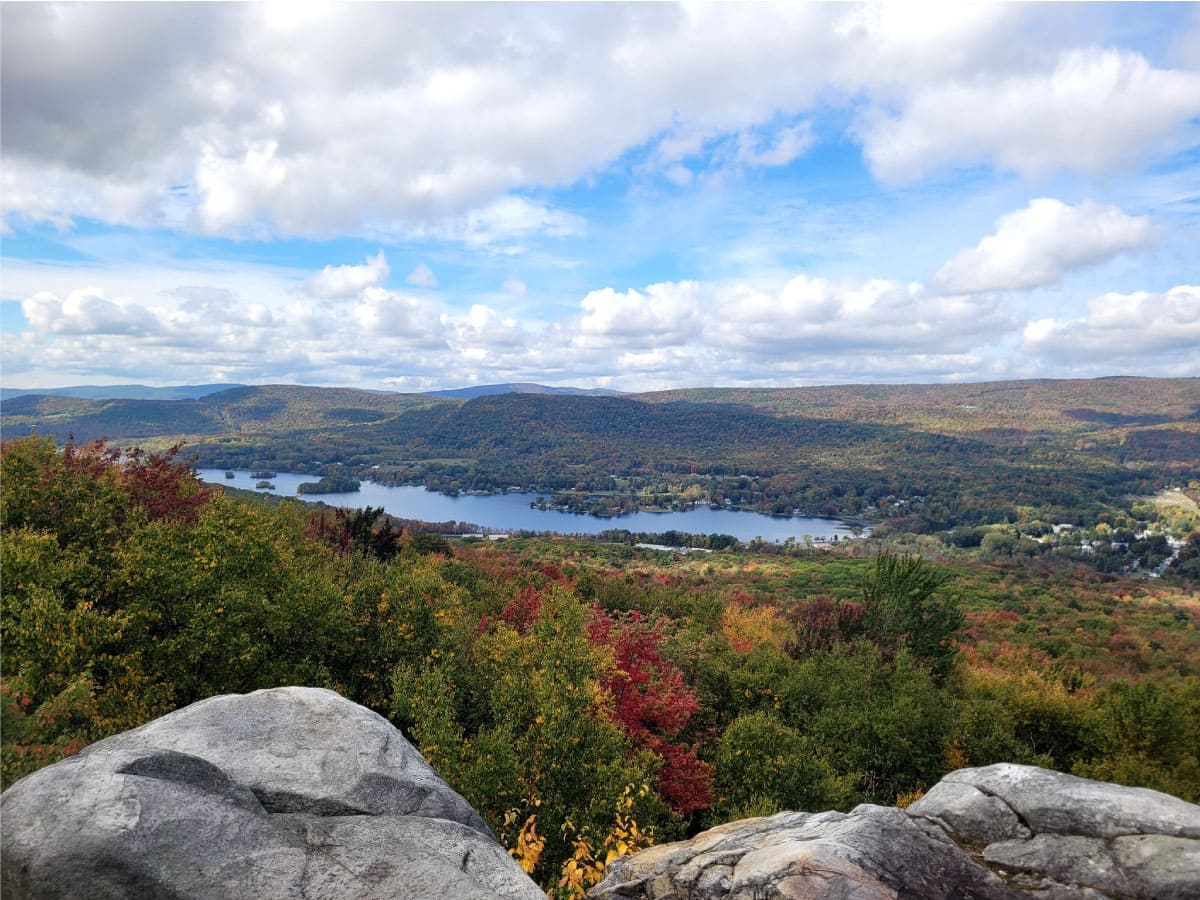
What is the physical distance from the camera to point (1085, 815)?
10.8 metres

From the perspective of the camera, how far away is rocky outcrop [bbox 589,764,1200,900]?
8664mm

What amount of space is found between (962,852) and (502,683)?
45.6 feet

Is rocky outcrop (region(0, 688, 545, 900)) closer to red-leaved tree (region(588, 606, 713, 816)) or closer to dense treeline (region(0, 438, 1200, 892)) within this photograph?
dense treeline (region(0, 438, 1200, 892))

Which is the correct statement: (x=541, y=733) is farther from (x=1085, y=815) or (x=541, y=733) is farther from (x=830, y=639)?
(x=830, y=639)

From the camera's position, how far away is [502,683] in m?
20.4

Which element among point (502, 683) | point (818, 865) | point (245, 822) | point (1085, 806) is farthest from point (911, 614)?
point (245, 822)

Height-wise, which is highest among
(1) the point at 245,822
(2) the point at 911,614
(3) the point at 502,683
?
(1) the point at 245,822

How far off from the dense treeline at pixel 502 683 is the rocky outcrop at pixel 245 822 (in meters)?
4.32

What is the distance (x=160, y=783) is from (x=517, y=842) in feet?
29.4

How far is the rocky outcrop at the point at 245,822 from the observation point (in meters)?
7.33

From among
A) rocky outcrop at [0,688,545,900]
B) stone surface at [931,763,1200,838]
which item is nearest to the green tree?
stone surface at [931,763,1200,838]

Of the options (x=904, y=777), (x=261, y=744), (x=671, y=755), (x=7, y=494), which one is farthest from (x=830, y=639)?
(x=7, y=494)

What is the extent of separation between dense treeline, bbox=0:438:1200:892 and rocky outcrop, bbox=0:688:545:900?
432cm

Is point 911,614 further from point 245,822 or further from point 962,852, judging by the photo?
point 245,822
